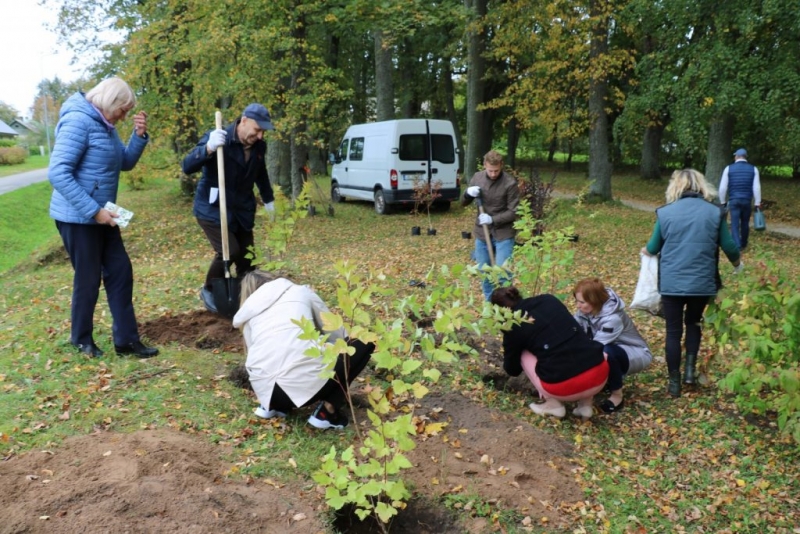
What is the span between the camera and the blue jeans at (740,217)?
1089cm

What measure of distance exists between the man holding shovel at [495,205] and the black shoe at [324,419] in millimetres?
2589

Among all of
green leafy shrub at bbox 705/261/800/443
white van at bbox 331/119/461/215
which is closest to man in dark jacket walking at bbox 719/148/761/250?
white van at bbox 331/119/461/215

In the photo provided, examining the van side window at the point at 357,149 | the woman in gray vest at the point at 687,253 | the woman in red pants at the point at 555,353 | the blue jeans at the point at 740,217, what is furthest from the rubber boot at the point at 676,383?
the van side window at the point at 357,149

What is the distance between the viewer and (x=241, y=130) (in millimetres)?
5375

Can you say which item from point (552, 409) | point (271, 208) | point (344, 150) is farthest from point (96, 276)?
point (344, 150)

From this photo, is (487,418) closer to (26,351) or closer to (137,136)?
(137,136)

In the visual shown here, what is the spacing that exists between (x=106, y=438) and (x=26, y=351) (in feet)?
6.80

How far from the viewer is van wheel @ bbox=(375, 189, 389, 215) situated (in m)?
16.1

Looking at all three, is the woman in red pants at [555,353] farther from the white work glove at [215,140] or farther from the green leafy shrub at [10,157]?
the green leafy shrub at [10,157]

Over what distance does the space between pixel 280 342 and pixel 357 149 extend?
14.3 metres

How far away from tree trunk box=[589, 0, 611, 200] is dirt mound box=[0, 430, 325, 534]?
1197 centimetres

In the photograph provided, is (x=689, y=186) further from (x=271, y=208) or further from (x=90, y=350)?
(x=90, y=350)

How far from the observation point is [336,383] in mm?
4016

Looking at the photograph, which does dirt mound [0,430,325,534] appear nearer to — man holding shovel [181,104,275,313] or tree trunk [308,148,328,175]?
man holding shovel [181,104,275,313]
